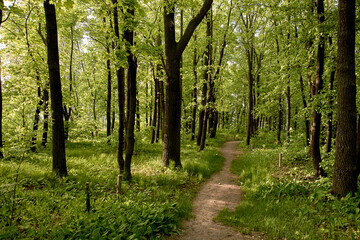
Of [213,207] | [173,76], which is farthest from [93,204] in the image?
[173,76]

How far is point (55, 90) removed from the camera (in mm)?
6801

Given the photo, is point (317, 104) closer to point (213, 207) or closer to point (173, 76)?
point (213, 207)

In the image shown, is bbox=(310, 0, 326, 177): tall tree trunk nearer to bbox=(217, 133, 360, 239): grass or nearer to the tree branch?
bbox=(217, 133, 360, 239): grass

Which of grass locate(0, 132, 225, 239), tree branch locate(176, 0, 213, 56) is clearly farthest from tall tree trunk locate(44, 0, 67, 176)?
tree branch locate(176, 0, 213, 56)

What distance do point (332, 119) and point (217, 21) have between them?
37.2 ft

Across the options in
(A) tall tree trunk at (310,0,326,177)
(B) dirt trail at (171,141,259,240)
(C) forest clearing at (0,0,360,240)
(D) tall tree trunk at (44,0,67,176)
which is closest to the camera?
(C) forest clearing at (0,0,360,240)

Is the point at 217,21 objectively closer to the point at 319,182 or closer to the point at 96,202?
the point at 319,182

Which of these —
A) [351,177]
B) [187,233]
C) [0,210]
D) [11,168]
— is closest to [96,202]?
[0,210]

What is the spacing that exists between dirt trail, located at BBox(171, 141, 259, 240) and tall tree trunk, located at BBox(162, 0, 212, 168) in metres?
2.16

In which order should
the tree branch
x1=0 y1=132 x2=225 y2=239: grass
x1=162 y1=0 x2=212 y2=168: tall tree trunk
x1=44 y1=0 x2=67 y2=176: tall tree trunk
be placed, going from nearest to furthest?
x1=0 y1=132 x2=225 y2=239: grass < x1=44 y1=0 x2=67 y2=176: tall tree trunk < the tree branch < x1=162 y1=0 x2=212 y2=168: tall tree trunk

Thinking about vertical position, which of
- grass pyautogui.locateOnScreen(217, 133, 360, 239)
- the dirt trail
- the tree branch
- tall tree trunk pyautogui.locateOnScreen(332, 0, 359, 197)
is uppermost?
the tree branch

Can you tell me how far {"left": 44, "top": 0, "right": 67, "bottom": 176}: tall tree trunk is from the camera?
21.6 feet

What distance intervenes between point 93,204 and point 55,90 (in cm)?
434

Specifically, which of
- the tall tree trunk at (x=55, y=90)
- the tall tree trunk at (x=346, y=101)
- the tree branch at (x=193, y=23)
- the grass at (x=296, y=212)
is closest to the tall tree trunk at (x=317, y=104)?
the grass at (x=296, y=212)
